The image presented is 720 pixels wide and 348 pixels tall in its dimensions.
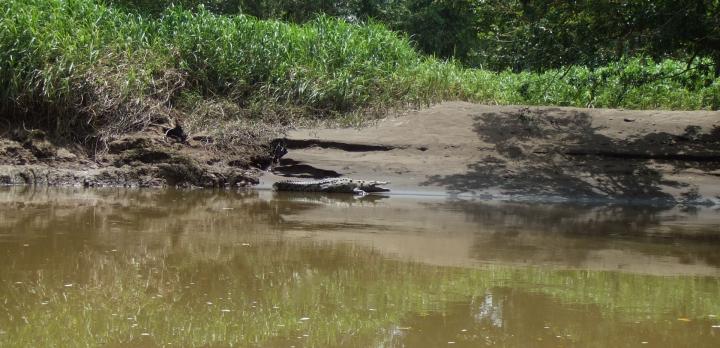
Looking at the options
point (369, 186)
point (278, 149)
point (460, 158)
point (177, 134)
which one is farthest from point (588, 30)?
point (177, 134)

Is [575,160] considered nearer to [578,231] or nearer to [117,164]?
[578,231]

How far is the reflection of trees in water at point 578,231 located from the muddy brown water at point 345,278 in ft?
0.13

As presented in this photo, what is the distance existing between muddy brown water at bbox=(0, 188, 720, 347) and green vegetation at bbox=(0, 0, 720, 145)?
11.0 ft

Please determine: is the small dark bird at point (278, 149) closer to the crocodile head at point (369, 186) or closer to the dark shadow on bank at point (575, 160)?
the crocodile head at point (369, 186)

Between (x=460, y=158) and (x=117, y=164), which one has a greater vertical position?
(x=460, y=158)

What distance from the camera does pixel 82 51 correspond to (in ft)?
42.5

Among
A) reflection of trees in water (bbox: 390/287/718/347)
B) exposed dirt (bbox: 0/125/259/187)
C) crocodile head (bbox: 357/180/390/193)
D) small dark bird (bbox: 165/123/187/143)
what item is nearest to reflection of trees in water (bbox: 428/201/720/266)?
crocodile head (bbox: 357/180/390/193)

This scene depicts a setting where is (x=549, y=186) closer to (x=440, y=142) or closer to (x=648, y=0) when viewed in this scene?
(x=440, y=142)

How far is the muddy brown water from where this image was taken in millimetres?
4363

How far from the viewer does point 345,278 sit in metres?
5.72

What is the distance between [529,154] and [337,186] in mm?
3422

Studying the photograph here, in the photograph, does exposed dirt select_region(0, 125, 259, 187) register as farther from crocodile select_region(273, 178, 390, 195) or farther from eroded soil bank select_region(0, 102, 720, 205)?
crocodile select_region(273, 178, 390, 195)

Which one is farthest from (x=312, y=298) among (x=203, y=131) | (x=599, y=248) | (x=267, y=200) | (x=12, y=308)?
(x=203, y=131)

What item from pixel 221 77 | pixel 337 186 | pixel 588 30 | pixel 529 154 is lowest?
pixel 337 186
